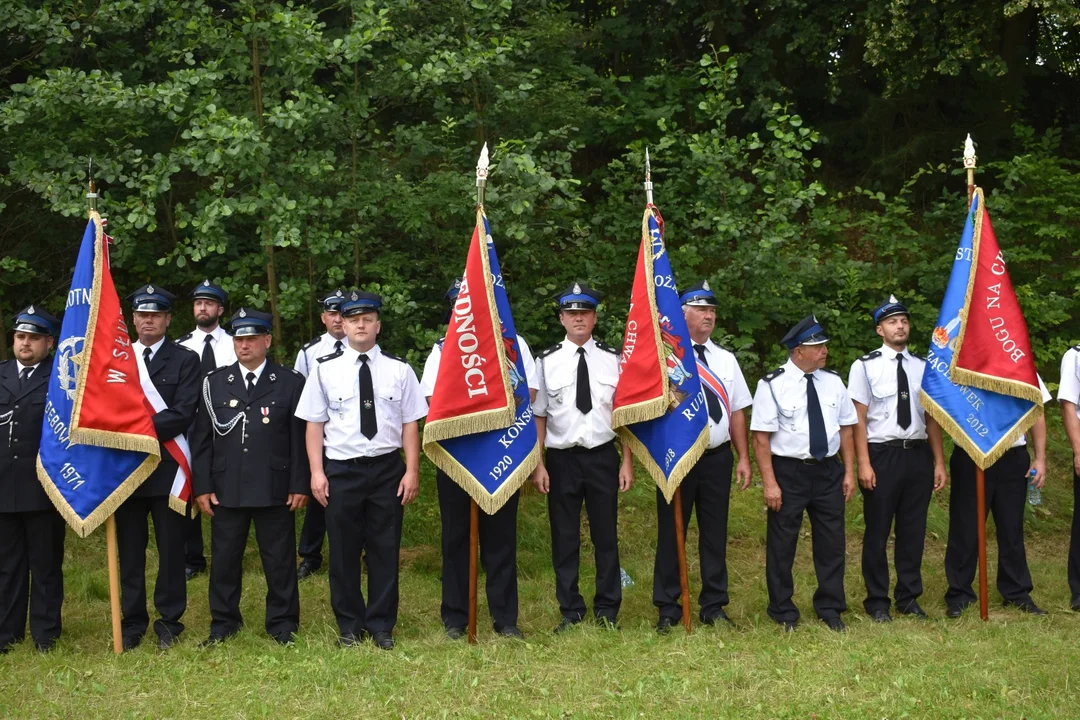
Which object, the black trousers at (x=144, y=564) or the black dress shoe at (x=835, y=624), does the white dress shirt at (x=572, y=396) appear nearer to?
the black dress shoe at (x=835, y=624)

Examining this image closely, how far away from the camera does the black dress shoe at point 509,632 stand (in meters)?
6.47

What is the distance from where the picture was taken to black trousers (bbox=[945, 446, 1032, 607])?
23.6 feet

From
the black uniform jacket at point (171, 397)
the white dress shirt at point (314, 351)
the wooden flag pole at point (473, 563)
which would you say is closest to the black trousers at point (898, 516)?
the wooden flag pole at point (473, 563)

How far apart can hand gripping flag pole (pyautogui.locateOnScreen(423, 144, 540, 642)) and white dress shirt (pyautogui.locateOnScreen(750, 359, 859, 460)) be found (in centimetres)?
145

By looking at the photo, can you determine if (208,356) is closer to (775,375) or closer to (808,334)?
(775,375)

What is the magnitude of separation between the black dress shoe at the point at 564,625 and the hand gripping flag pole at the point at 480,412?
0.54m

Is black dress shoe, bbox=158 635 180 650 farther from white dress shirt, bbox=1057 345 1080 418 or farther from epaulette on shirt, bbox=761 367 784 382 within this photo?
white dress shirt, bbox=1057 345 1080 418

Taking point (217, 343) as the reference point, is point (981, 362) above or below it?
below

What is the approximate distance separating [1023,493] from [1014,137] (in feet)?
27.9

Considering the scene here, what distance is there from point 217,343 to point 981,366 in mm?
5256

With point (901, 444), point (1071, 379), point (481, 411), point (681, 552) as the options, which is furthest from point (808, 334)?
point (481, 411)

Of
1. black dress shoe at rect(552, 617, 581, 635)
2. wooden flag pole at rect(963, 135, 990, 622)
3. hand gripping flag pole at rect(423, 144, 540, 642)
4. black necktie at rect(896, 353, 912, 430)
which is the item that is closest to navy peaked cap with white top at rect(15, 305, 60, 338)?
hand gripping flag pole at rect(423, 144, 540, 642)

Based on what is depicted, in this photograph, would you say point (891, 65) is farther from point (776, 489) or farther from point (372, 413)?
point (372, 413)

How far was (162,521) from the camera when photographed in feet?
21.6
